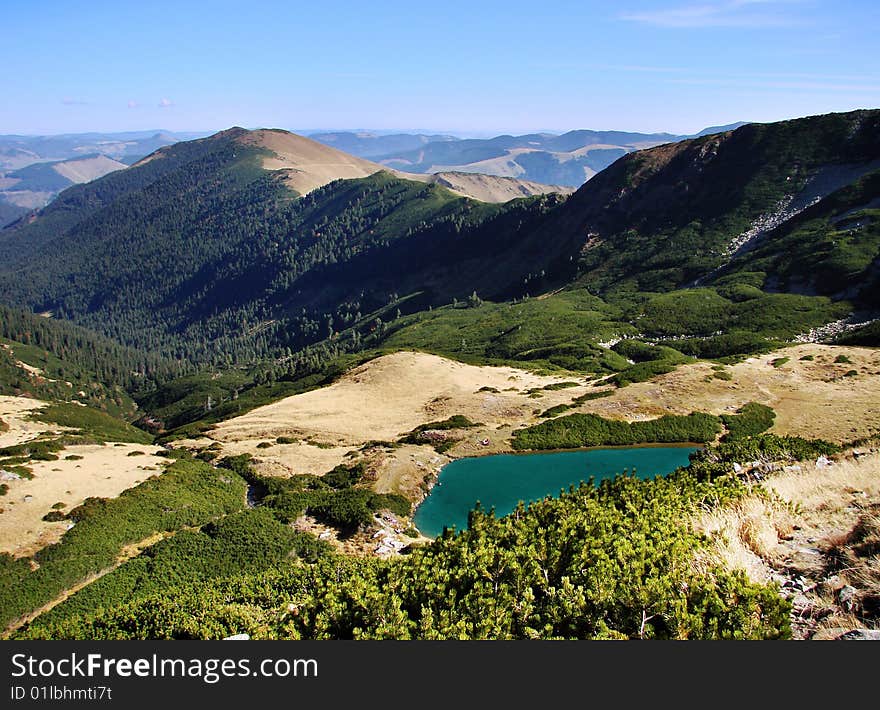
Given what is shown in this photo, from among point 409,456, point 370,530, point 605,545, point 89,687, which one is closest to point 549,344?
point 409,456

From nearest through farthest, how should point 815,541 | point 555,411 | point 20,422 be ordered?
1. point 815,541
2. point 555,411
3. point 20,422

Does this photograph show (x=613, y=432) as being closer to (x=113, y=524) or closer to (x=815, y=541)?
(x=815, y=541)

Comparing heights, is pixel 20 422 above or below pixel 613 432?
below

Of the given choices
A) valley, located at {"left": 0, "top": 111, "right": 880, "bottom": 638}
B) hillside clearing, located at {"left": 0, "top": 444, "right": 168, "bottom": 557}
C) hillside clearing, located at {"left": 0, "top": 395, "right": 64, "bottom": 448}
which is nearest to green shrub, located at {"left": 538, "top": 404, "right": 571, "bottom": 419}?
valley, located at {"left": 0, "top": 111, "right": 880, "bottom": 638}

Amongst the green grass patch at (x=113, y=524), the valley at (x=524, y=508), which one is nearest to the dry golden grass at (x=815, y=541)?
the valley at (x=524, y=508)

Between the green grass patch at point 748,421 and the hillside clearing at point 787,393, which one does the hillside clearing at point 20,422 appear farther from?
the green grass patch at point 748,421

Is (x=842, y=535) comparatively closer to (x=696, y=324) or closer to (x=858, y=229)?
(x=696, y=324)

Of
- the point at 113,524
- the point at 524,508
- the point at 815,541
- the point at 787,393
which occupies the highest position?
the point at 815,541

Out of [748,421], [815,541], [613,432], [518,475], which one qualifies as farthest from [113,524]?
[748,421]
